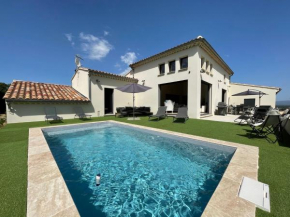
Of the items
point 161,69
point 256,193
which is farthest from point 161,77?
point 256,193

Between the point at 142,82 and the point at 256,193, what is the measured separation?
46.6 ft

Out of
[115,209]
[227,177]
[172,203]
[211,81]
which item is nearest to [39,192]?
[115,209]

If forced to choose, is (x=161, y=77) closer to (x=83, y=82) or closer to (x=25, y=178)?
(x=83, y=82)

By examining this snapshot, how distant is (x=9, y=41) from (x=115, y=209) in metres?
15.0

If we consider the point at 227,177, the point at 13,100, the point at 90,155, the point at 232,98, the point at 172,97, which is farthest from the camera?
the point at 232,98

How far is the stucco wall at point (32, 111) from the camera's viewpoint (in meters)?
8.68

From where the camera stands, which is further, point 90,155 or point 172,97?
point 172,97

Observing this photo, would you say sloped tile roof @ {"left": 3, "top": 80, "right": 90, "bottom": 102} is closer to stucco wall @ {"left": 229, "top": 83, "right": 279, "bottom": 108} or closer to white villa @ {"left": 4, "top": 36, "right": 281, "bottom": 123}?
white villa @ {"left": 4, "top": 36, "right": 281, "bottom": 123}

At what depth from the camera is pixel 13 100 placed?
8.44 m

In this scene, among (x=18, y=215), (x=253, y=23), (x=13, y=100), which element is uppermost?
(x=253, y=23)

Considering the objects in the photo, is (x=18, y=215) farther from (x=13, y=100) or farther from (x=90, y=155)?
(x=13, y=100)

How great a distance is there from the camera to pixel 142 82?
15070 mm

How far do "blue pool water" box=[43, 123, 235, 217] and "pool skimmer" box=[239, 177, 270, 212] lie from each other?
64 centimetres

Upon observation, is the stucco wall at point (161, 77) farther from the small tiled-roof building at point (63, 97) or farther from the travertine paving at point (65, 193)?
the travertine paving at point (65, 193)
